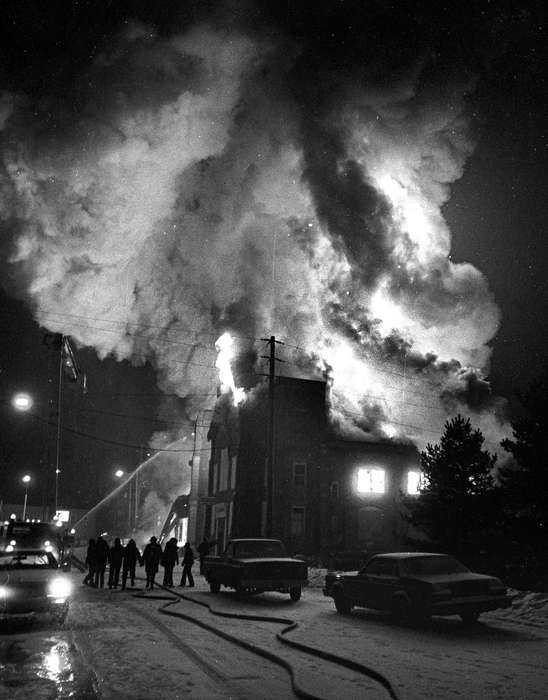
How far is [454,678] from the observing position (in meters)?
8.33

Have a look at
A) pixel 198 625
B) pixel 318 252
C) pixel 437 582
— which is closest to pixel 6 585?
pixel 198 625

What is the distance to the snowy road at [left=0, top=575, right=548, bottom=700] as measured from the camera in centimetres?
764

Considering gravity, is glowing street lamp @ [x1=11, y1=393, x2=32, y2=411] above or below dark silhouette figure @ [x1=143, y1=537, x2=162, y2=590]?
above

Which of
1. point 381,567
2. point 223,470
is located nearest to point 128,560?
point 381,567

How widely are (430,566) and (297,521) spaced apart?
29028mm

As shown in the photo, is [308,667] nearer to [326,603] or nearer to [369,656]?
[369,656]

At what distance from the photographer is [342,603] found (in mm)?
15922

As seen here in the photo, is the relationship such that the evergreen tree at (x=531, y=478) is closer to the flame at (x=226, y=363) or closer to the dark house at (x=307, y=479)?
the dark house at (x=307, y=479)

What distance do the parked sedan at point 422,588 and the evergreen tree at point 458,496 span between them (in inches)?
553

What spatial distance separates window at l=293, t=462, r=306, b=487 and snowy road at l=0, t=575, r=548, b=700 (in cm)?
2821

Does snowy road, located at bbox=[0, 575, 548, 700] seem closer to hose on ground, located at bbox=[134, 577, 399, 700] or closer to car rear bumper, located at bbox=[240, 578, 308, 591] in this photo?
hose on ground, located at bbox=[134, 577, 399, 700]

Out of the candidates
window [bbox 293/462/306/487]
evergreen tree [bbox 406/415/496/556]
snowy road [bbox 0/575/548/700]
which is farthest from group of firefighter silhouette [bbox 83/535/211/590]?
window [bbox 293/462/306/487]

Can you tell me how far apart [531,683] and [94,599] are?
13430 millimetres

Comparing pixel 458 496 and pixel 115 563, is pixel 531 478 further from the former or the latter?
pixel 115 563
